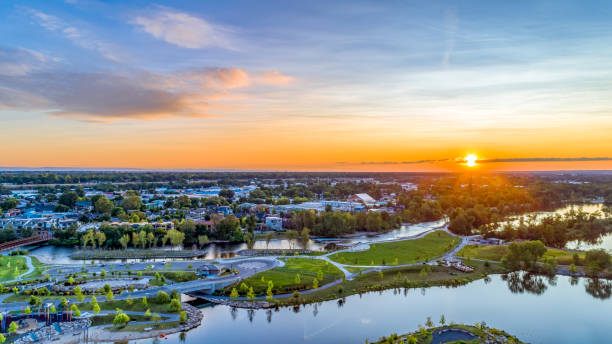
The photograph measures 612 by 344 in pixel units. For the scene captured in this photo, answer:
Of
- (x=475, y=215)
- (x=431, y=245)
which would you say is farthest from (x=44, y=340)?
(x=475, y=215)

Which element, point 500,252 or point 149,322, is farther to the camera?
point 500,252

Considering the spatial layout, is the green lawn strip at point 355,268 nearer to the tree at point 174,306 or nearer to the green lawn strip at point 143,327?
the tree at point 174,306

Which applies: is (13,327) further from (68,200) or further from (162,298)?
(68,200)

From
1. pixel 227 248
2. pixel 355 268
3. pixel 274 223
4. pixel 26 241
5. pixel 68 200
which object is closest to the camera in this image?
pixel 355 268

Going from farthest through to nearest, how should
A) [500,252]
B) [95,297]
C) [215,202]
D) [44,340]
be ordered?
[215,202] → [500,252] → [95,297] → [44,340]

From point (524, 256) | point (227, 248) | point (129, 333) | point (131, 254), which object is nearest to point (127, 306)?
point (129, 333)

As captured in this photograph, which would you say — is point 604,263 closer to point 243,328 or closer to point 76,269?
point 243,328
